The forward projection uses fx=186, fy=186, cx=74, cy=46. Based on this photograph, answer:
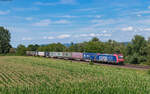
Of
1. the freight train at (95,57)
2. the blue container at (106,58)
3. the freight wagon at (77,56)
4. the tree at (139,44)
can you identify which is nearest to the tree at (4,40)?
the freight train at (95,57)

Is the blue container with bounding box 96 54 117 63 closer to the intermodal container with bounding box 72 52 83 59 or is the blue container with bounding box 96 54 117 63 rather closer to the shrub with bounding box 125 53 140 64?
the intermodal container with bounding box 72 52 83 59

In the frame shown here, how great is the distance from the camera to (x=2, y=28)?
473ft

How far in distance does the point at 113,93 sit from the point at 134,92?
191cm

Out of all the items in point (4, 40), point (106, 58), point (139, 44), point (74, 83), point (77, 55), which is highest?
point (4, 40)

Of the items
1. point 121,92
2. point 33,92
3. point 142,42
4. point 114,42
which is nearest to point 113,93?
point 121,92

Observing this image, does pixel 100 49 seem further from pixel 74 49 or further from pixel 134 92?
pixel 134 92

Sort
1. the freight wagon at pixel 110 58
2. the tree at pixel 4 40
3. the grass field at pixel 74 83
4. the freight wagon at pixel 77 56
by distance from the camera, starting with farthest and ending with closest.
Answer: the tree at pixel 4 40
the freight wagon at pixel 77 56
the freight wagon at pixel 110 58
the grass field at pixel 74 83

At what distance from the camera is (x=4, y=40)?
144000mm

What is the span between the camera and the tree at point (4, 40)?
142m

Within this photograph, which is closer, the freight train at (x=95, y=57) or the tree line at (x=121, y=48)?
the freight train at (x=95, y=57)

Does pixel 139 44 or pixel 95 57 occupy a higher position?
pixel 139 44

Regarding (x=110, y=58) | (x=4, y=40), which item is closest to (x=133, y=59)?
(x=110, y=58)

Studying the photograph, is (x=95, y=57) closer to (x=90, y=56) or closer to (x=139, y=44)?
(x=90, y=56)

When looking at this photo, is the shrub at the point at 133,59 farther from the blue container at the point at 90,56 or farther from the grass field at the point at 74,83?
the grass field at the point at 74,83
